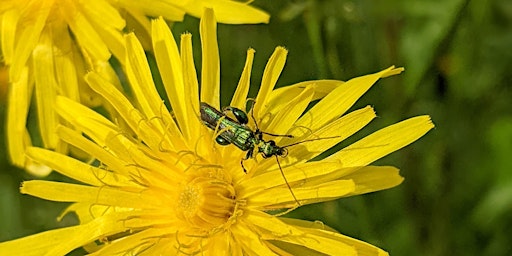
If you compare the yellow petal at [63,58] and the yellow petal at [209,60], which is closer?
the yellow petal at [209,60]

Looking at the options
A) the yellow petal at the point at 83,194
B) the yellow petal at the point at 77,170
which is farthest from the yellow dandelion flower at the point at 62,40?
the yellow petal at the point at 83,194

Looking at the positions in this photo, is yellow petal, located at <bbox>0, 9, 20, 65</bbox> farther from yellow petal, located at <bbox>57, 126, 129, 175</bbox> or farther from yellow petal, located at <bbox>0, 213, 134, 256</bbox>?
yellow petal, located at <bbox>0, 213, 134, 256</bbox>

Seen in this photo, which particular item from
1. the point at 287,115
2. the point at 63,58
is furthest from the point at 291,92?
the point at 63,58

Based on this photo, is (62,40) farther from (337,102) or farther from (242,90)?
(337,102)

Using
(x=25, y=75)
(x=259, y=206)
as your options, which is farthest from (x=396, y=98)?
(x=25, y=75)

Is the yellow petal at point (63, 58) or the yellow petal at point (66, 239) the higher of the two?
the yellow petal at point (63, 58)

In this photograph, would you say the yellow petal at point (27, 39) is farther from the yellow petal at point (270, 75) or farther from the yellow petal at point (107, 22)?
the yellow petal at point (270, 75)

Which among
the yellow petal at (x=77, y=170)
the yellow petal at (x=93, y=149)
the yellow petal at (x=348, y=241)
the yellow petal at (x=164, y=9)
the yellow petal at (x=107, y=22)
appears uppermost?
the yellow petal at (x=164, y=9)
